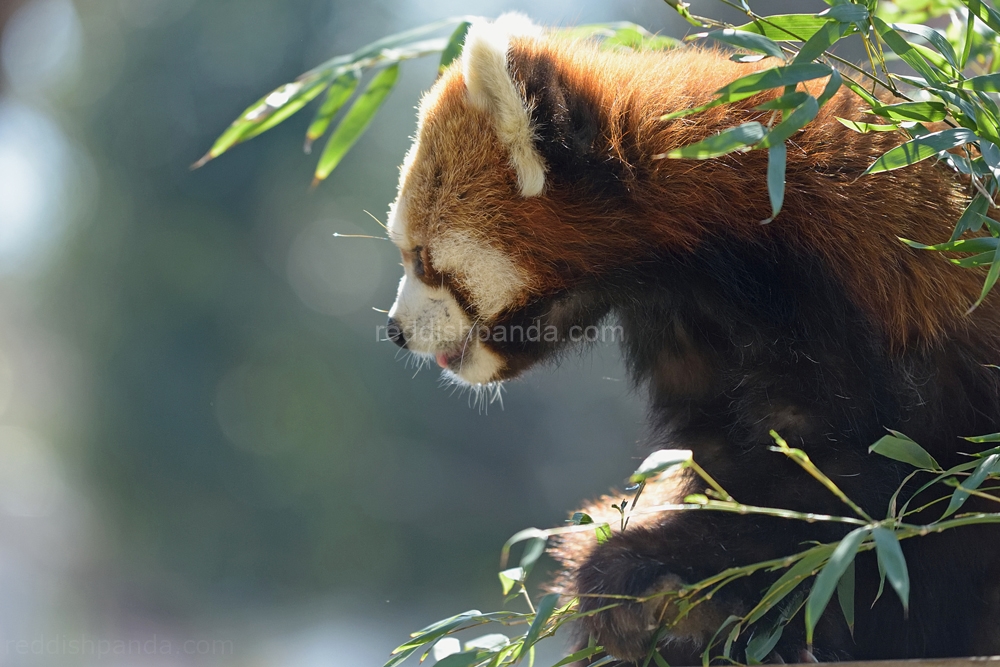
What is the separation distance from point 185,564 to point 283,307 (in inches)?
84.7

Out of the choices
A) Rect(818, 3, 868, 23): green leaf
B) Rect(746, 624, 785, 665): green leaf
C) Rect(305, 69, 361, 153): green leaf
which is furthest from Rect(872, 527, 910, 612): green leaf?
Rect(305, 69, 361, 153): green leaf

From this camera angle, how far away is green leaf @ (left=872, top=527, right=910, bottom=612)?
2.43 ft

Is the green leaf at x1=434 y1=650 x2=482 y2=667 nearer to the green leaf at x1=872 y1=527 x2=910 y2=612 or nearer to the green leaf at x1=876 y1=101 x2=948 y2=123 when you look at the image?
the green leaf at x1=872 y1=527 x2=910 y2=612

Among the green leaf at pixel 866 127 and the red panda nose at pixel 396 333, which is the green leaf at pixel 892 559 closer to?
the green leaf at pixel 866 127

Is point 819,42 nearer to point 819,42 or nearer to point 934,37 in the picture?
point 819,42

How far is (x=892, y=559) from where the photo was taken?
78 centimetres


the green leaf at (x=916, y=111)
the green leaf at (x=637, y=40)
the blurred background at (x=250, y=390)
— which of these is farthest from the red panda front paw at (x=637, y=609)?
the blurred background at (x=250, y=390)

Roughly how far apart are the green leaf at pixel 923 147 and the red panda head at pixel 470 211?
0.46 metres

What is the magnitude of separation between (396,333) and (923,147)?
0.86m

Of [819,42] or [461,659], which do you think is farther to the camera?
[461,659]

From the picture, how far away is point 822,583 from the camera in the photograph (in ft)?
2.64

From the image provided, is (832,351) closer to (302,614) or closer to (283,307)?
(283,307)

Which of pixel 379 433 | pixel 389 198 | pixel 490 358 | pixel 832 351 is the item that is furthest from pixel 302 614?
pixel 832 351

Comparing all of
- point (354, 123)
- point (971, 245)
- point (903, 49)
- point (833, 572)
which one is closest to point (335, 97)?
point (354, 123)
